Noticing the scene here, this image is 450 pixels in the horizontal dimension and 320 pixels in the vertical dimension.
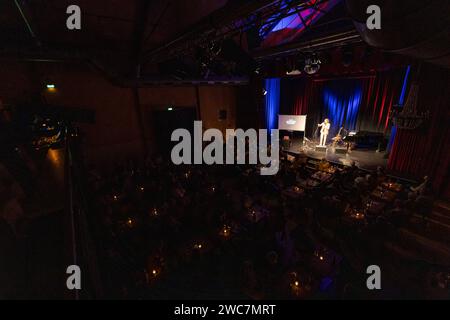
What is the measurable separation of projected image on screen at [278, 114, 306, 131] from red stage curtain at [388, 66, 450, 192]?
6.52 meters

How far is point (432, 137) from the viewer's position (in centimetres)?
784

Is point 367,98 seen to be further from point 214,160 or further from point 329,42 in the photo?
point 214,160

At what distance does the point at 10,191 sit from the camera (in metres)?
2.28

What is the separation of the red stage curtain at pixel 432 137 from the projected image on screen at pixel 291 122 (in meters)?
6.52

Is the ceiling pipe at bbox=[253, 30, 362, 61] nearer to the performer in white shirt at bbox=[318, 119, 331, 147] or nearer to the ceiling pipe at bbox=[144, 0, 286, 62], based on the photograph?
the ceiling pipe at bbox=[144, 0, 286, 62]

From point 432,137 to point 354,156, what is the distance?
12.1ft

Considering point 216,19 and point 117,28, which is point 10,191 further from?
point 117,28

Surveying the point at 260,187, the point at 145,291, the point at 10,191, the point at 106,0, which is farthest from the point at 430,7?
the point at 106,0

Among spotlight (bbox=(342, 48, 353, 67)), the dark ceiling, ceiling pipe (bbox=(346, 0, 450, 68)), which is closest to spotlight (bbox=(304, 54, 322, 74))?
spotlight (bbox=(342, 48, 353, 67))

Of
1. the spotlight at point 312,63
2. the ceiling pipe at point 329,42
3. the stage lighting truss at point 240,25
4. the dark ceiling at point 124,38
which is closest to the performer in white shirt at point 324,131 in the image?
the dark ceiling at point 124,38

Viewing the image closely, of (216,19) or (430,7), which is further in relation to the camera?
(216,19)

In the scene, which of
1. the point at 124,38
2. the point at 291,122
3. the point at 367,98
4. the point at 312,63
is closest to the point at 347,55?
the point at 312,63

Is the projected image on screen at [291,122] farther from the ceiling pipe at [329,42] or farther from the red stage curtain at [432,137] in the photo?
the ceiling pipe at [329,42]

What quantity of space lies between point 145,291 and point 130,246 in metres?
1.10
